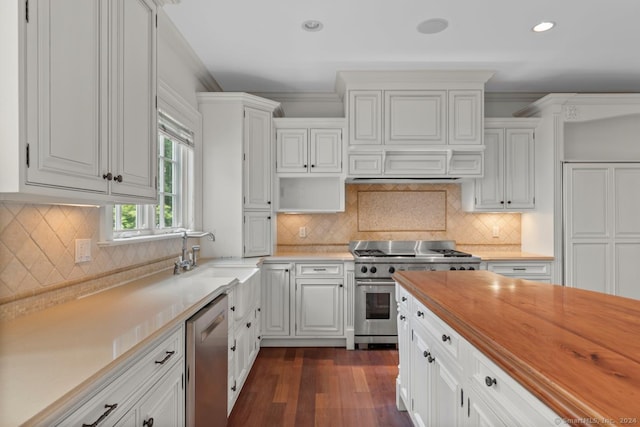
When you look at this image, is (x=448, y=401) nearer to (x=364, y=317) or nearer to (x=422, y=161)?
(x=364, y=317)

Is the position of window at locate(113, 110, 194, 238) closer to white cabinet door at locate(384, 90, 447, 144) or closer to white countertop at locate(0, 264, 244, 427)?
white countertop at locate(0, 264, 244, 427)

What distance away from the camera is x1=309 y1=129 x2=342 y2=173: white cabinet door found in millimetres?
3748

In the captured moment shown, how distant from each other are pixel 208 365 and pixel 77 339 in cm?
72

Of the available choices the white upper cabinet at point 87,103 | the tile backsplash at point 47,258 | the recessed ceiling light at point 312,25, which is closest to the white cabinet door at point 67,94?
the white upper cabinet at point 87,103

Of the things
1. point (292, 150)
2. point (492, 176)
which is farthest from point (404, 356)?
point (492, 176)

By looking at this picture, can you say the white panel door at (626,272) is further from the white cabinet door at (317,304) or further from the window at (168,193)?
the window at (168,193)

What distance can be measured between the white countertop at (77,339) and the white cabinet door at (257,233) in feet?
5.06

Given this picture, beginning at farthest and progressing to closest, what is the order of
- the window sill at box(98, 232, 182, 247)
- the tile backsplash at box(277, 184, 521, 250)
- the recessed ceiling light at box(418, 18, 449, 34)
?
1. the tile backsplash at box(277, 184, 521, 250)
2. the recessed ceiling light at box(418, 18, 449, 34)
3. the window sill at box(98, 232, 182, 247)

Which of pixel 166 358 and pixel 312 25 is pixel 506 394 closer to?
pixel 166 358

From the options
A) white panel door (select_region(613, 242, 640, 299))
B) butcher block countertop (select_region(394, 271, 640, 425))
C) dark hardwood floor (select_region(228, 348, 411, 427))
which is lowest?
dark hardwood floor (select_region(228, 348, 411, 427))

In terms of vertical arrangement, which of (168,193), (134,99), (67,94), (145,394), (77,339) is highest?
(134,99)

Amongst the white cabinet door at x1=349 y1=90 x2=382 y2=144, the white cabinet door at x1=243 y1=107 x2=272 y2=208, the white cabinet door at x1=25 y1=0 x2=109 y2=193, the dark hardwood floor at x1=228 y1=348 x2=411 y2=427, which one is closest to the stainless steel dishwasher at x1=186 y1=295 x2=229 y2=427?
the dark hardwood floor at x1=228 y1=348 x2=411 y2=427

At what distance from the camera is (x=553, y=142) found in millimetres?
3594

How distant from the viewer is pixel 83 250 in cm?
177
